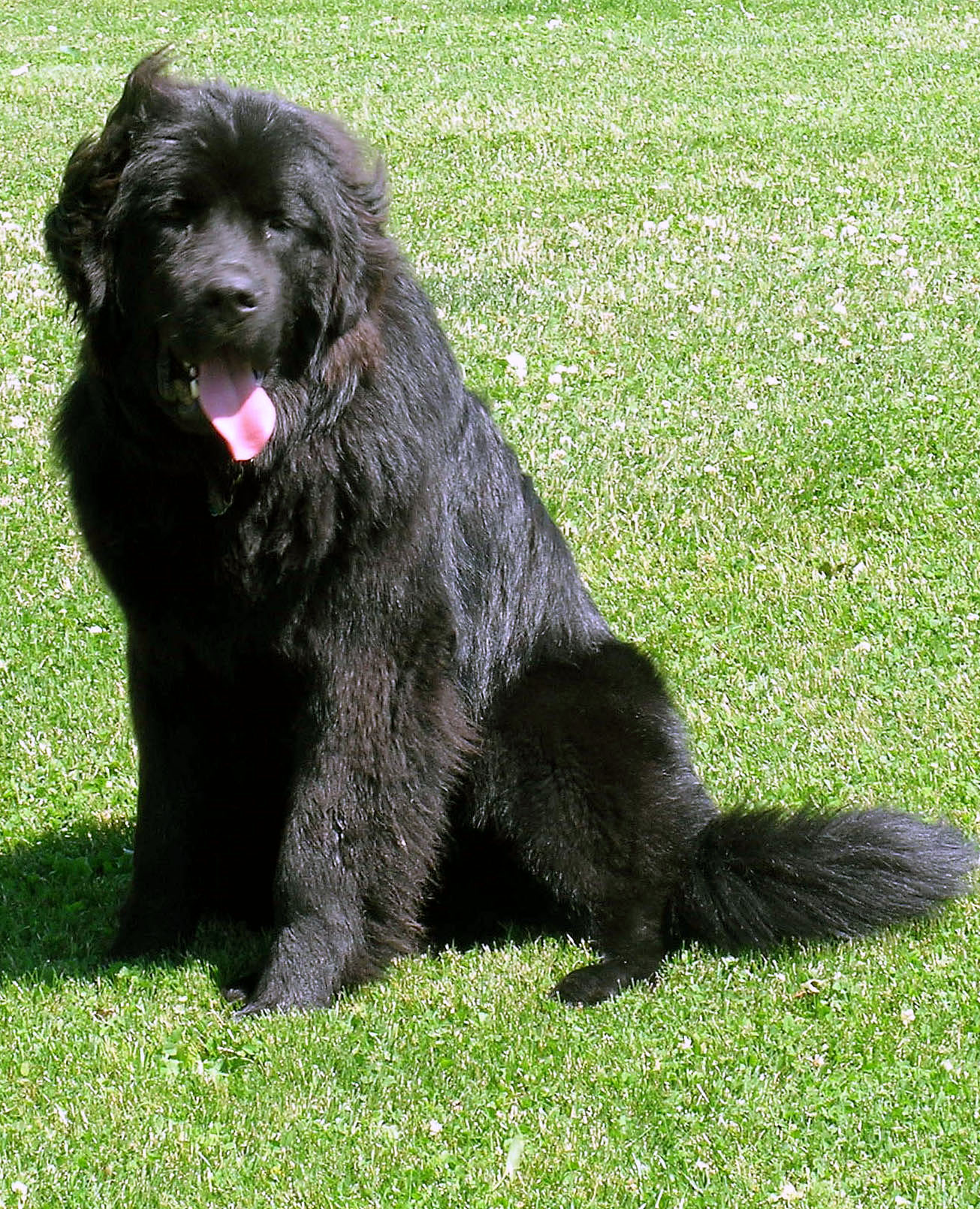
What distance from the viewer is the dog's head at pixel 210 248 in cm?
321

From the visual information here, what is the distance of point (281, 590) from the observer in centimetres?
356

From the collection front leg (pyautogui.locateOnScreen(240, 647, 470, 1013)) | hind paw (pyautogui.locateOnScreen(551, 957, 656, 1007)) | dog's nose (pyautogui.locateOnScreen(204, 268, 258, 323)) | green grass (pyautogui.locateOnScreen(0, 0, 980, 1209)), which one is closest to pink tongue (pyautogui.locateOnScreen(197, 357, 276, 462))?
dog's nose (pyautogui.locateOnScreen(204, 268, 258, 323))

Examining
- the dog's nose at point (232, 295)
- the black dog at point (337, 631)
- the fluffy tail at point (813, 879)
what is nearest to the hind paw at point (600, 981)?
the black dog at point (337, 631)

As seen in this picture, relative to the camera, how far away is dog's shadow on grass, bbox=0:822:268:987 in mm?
3943

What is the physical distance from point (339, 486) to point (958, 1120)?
6.50 feet

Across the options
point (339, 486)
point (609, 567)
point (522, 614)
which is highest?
point (339, 486)

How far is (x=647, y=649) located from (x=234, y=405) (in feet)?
8.53

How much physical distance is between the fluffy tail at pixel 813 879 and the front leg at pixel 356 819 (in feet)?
2.49

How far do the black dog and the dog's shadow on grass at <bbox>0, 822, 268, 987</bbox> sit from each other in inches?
4.3

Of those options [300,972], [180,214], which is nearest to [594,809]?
[300,972]

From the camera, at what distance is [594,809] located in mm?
3957

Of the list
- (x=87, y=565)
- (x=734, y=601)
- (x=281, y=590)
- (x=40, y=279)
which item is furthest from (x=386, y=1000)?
(x=40, y=279)

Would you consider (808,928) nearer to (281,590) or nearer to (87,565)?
(281,590)

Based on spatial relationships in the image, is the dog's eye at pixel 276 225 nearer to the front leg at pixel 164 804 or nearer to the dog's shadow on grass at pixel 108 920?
the front leg at pixel 164 804
